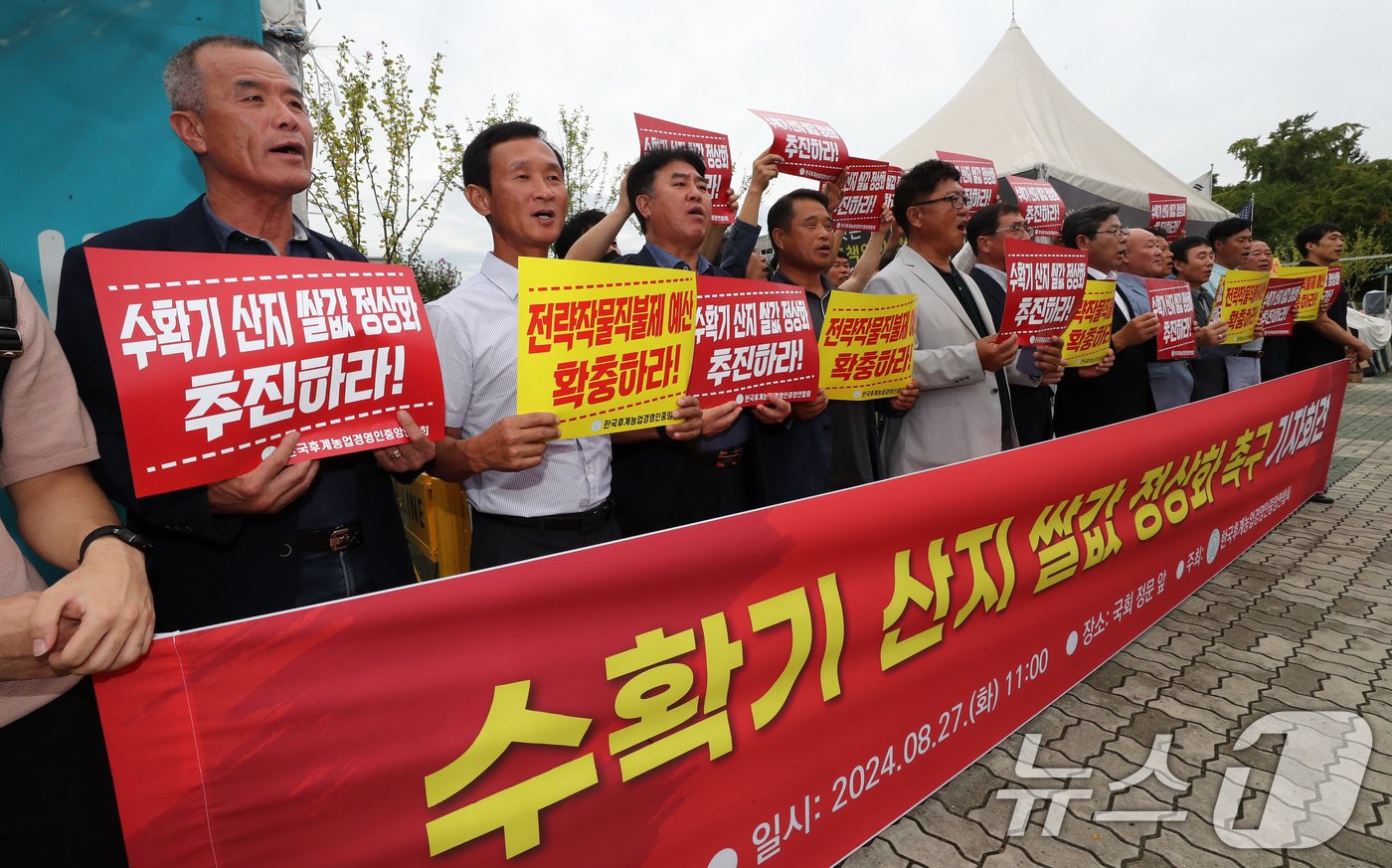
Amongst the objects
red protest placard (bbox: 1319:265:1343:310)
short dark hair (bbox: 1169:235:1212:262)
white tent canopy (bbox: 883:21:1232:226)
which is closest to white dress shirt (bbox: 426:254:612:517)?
short dark hair (bbox: 1169:235:1212:262)

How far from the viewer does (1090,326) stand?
11.6ft

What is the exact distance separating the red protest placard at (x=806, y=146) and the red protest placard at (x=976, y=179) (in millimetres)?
1486

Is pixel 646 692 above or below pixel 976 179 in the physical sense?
below

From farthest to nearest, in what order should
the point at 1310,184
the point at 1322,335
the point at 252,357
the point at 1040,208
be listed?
the point at 1310,184, the point at 1040,208, the point at 1322,335, the point at 252,357

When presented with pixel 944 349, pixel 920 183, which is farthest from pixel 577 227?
pixel 944 349

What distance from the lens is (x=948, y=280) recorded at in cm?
342

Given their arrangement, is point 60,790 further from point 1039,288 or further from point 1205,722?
point 1205,722

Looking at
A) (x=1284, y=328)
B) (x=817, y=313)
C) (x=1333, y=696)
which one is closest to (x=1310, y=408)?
(x=1284, y=328)

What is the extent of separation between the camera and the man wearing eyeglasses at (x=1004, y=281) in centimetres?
387

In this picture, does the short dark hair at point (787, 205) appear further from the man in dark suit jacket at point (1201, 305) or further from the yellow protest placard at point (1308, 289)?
the yellow protest placard at point (1308, 289)

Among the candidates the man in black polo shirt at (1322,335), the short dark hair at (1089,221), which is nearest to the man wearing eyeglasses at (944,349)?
the short dark hair at (1089,221)

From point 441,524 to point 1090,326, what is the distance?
333 cm

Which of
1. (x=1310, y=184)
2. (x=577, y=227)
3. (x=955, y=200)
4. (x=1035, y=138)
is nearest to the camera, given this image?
(x=955, y=200)

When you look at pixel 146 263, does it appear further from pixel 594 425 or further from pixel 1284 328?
pixel 1284 328
